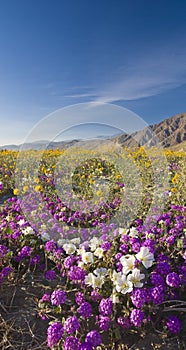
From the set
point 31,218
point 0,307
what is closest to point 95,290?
point 0,307

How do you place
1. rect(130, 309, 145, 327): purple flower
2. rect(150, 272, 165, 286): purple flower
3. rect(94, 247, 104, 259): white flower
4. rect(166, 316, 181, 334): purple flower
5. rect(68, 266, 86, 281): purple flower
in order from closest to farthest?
rect(130, 309, 145, 327): purple flower
rect(166, 316, 181, 334): purple flower
rect(150, 272, 165, 286): purple flower
rect(68, 266, 86, 281): purple flower
rect(94, 247, 104, 259): white flower

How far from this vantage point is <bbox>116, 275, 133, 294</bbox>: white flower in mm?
2236

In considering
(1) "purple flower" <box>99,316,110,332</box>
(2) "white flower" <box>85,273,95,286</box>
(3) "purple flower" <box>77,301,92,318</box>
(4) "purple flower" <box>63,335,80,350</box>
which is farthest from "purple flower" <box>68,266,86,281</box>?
(4) "purple flower" <box>63,335,80,350</box>

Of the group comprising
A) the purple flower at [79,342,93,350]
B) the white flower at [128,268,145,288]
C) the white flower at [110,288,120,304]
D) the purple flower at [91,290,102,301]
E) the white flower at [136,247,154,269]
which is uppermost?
the white flower at [136,247,154,269]

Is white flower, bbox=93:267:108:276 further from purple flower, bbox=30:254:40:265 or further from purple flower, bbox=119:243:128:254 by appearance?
purple flower, bbox=30:254:40:265

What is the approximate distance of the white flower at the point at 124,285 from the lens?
224 cm

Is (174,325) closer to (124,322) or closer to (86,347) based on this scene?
(124,322)

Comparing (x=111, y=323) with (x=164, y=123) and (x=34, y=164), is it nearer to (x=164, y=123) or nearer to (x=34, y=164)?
(x=34, y=164)

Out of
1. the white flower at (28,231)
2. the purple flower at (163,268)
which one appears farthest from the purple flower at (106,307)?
the white flower at (28,231)

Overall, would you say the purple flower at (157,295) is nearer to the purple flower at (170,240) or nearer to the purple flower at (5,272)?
the purple flower at (170,240)

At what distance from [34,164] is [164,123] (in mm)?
152705

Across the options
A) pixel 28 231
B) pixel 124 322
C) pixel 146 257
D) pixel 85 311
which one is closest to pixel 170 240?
pixel 146 257

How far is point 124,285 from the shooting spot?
228 cm

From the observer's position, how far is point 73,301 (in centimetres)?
262
